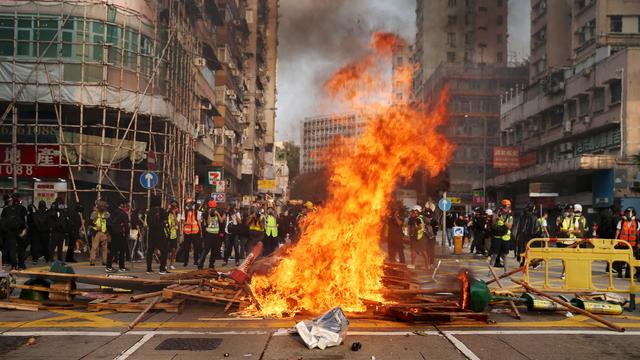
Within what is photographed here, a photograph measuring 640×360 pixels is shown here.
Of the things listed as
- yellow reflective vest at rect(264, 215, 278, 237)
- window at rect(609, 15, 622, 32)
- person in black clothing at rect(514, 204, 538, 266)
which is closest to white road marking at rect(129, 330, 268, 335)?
yellow reflective vest at rect(264, 215, 278, 237)

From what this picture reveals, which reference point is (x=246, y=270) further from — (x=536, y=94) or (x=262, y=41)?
(x=262, y=41)

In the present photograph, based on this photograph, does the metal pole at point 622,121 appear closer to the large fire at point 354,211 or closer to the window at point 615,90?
the window at point 615,90

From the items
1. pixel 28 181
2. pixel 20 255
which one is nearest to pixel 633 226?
pixel 20 255

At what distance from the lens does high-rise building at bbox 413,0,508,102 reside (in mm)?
93812

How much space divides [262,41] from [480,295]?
71.5 meters

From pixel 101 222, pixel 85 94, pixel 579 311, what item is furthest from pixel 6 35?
pixel 579 311

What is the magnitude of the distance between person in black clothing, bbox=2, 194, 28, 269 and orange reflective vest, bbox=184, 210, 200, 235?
4194 millimetres

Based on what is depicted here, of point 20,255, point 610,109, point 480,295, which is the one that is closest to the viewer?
point 480,295

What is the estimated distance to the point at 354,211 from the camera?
11.3m

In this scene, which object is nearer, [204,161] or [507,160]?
[204,161]

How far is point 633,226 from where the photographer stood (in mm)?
16828

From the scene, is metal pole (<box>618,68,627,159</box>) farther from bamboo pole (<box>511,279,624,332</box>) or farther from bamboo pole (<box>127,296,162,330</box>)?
bamboo pole (<box>127,296,162,330</box>)

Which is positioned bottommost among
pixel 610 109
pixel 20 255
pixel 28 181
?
pixel 20 255

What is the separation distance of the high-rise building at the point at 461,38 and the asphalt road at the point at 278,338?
8539 centimetres
